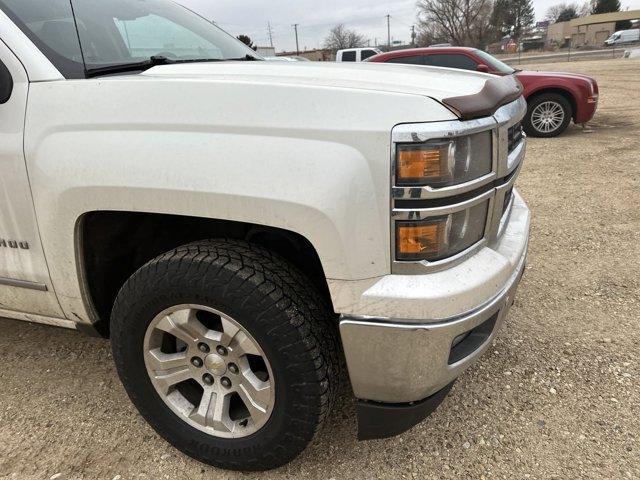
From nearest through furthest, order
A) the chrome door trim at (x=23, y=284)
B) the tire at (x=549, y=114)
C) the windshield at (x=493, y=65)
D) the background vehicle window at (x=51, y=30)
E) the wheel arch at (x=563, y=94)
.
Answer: the background vehicle window at (x=51, y=30) < the chrome door trim at (x=23, y=284) < the windshield at (x=493, y=65) < the wheel arch at (x=563, y=94) < the tire at (x=549, y=114)

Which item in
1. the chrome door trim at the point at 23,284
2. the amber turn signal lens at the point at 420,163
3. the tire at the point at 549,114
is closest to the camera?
the amber turn signal lens at the point at 420,163

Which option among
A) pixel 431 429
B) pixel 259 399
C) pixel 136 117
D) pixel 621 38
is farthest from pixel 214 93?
pixel 621 38

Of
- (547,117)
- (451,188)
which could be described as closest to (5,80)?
(451,188)

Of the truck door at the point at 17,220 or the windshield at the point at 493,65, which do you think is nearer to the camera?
the truck door at the point at 17,220

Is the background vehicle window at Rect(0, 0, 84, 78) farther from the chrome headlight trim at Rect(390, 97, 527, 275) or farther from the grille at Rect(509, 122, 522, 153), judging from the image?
the grille at Rect(509, 122, 522, 153)

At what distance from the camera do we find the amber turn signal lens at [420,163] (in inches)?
57.4

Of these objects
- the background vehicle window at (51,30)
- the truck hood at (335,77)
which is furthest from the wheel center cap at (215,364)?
the background vehicle window at (51,30)

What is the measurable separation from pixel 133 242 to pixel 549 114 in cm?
825

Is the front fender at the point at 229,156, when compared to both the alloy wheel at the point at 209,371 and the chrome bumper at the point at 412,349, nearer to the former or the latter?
the chrome bumper at the point at 412,349

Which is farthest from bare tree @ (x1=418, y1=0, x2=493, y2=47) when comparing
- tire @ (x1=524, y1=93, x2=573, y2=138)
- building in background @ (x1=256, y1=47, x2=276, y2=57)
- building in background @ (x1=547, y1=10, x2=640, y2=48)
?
tire @ (x1=524, y1=93, x2=573, y2=138)

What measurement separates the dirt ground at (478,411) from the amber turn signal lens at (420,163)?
4.02 ft

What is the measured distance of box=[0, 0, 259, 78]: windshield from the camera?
1.96 metres

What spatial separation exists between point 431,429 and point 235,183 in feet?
4.64

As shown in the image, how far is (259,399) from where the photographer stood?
1803 millimetres
